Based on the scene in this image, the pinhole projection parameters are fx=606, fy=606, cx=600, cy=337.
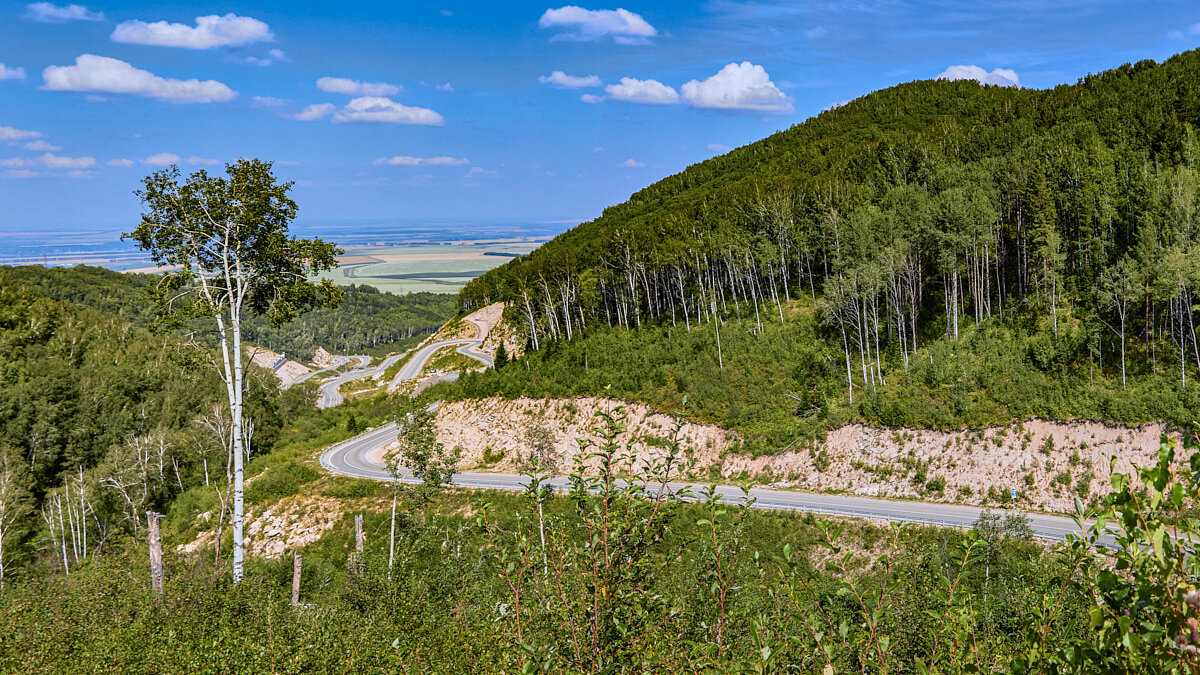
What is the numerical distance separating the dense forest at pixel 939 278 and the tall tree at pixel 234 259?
3273 cm

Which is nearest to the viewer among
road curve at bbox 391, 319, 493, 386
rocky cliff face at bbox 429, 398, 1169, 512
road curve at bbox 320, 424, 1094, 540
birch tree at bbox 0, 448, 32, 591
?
road curve at bbox 320, 424, 1094, 540

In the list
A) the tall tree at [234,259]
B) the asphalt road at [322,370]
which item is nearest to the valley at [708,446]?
the tall tree at [234,259]

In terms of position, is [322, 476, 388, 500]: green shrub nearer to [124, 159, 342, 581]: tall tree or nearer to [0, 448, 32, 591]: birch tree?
[0, 448, 32, 591]: birch tree

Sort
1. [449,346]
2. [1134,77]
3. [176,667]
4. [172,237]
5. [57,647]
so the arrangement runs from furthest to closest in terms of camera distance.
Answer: [449,346], [1134,77], [172,237], [57,647], [176,667]

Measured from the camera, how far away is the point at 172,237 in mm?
14555

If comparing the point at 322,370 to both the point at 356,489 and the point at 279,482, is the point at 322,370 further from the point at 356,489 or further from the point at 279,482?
the point at 356,489

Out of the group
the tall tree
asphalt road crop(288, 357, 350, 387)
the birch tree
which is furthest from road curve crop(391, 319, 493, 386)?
the tall tree

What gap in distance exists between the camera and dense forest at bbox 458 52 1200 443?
35.3 metres

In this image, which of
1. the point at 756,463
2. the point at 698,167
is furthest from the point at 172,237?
the point at 698,167

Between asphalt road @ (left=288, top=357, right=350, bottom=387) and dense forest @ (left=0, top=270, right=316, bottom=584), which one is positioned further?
asphalt road @ (left=288, top=357, right=350, bottom=387)

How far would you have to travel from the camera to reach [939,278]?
4894 centimetres

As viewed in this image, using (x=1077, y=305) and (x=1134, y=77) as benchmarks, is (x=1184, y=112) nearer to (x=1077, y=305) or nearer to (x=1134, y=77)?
(x=1134, y=77)

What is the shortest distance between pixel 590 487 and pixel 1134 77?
3875 inches

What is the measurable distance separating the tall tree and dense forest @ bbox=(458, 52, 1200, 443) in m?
32.7
